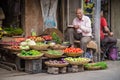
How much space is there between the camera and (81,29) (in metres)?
12.1

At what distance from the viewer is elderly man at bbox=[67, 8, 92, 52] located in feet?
Result: 39.5

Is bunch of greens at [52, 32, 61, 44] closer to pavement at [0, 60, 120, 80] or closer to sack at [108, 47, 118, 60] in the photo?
pavement at [0, 60, 120, 80]

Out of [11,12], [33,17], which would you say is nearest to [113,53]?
[33,17]

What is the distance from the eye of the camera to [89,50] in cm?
1243

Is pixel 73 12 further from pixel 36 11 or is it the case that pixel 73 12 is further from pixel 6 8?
pixel 6 8

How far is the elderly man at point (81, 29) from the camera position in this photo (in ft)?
39.5

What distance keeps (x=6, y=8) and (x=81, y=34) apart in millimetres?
2956

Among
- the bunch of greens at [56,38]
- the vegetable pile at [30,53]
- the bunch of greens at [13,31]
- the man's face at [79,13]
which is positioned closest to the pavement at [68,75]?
the vegetable pile at [30,53]

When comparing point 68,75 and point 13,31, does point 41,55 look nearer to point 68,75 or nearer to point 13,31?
point 68,75

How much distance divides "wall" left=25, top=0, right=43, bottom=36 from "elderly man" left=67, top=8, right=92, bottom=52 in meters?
1.20

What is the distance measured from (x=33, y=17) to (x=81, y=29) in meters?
1.76

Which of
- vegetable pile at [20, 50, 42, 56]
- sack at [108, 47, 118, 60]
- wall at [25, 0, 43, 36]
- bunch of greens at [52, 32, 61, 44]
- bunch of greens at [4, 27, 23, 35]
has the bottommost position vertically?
sack at [108, 47, 118, 60]

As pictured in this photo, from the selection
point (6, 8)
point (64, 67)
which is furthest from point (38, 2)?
point (64, 67)

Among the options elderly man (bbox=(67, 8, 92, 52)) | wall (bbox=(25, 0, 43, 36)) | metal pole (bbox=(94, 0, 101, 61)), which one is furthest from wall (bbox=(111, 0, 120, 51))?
wall (bbox=(25, 0, 43, 36))
